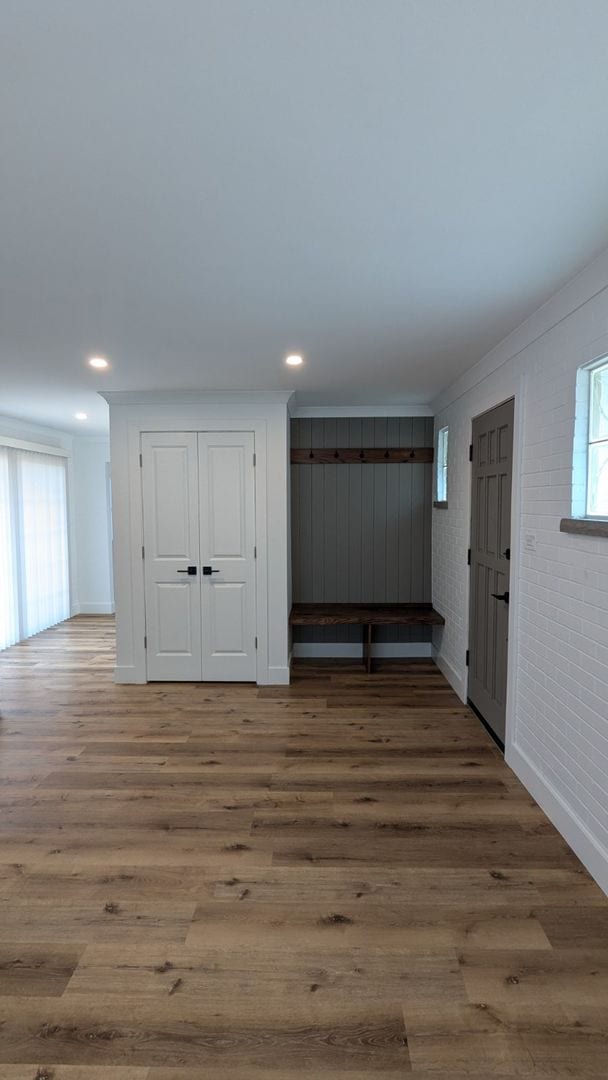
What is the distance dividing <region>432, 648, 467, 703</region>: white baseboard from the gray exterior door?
0.14 metres

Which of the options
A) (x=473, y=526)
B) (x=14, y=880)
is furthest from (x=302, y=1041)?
(x=473, y=526)

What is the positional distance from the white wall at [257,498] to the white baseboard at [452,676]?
1.35 metres

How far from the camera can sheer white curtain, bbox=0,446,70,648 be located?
588 cm

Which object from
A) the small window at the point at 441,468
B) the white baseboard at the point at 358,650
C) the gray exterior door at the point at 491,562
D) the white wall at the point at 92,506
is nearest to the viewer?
the gray exterior door at the point at 491,562

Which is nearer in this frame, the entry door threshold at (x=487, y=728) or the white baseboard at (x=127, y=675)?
the entry door threshold at (x=487, y=728)

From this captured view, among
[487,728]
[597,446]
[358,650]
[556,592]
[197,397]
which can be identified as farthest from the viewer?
[358,650]

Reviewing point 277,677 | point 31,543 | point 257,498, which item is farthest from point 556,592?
point 31,543

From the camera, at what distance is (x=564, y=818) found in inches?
96.0

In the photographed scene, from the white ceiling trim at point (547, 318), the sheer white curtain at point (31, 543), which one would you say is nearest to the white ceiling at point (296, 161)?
the white ceiling trim at point (547, 318)

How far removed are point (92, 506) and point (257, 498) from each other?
392 centimetres

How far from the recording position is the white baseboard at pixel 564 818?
2.15 meters

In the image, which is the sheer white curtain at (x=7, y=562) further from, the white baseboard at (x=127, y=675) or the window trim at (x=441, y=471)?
the window trim at (x=441, y=471)

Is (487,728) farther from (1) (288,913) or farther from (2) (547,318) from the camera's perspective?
(2) (547,318)

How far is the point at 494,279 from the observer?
2275mm
